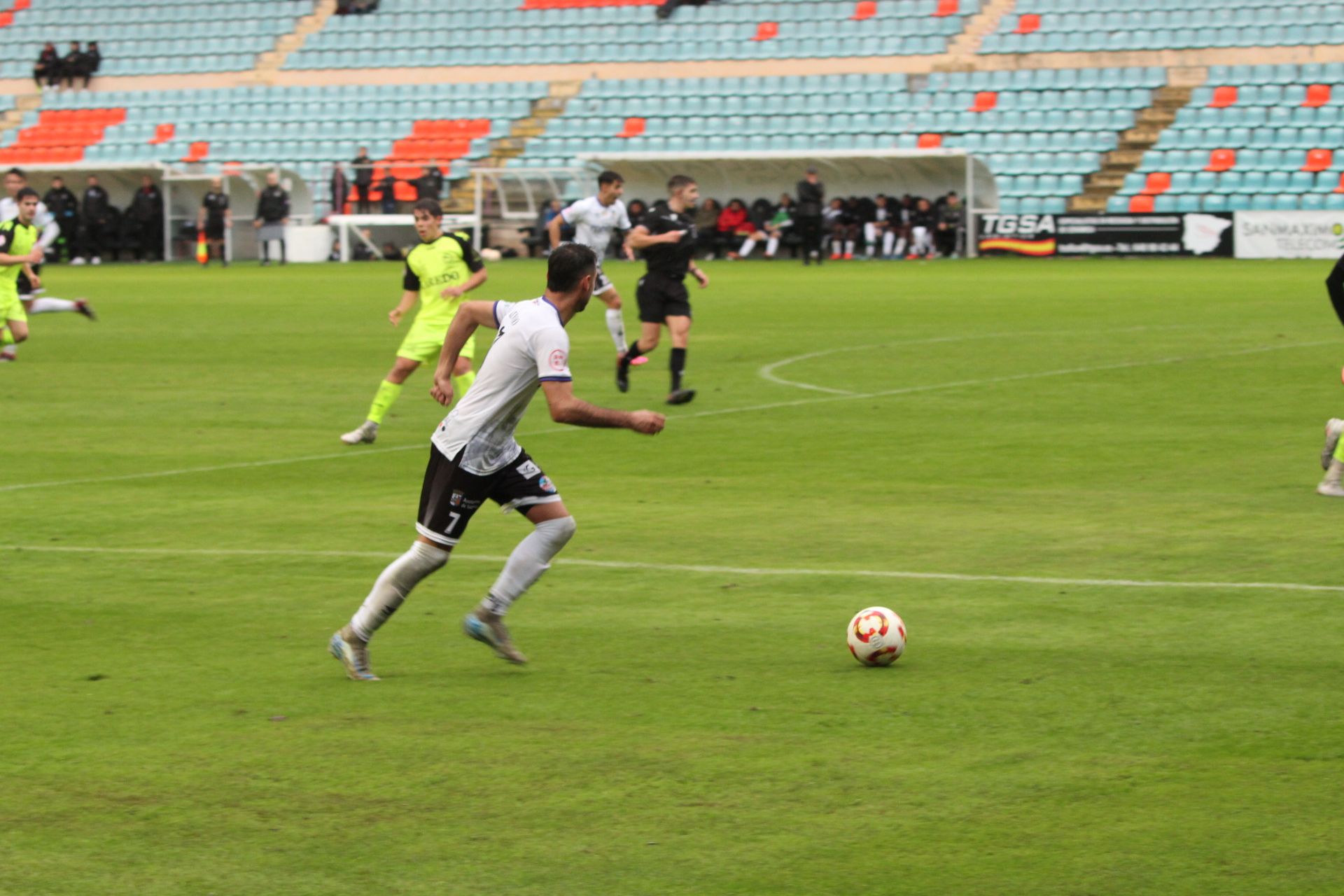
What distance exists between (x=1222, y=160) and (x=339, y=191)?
22.0 m

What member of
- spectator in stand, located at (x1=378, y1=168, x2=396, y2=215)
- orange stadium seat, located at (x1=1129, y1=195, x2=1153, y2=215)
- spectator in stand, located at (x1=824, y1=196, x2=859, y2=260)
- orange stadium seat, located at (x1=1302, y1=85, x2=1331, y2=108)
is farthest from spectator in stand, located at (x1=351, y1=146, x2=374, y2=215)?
orange stadium seat, located at (x1=1302, y1=85, x2=1331, y2=108)

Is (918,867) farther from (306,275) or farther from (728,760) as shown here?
(306,275)

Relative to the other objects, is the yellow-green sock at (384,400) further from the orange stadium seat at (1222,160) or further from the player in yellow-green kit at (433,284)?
the orange stadium seat at (1222,160)

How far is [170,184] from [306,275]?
1087cm

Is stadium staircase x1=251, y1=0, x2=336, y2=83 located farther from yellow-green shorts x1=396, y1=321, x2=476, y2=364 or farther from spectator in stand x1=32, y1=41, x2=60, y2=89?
yellow-green shorts x1=396, y1=321, x2=476, y2=364

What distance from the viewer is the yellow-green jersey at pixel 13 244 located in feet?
65.7

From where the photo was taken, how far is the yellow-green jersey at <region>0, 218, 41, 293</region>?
20.0 metres

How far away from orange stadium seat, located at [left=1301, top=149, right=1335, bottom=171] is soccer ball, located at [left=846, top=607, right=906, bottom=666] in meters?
37.1

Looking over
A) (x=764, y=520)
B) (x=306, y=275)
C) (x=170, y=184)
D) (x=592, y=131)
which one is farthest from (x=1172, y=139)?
(x=764, y=520)

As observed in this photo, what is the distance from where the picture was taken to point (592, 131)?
49.5 meters

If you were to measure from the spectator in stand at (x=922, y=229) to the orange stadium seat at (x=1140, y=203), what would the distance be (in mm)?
4584

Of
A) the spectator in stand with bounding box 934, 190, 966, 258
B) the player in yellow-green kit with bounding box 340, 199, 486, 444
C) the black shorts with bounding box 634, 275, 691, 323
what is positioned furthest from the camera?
the spectator in stand with bounding box 934, 190, 966, 258

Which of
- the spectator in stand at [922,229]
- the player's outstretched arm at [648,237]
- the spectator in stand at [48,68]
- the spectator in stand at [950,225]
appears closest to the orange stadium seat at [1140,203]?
the spectator in stand at [950,225]

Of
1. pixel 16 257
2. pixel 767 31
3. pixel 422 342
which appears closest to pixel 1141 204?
pixel 767 31
